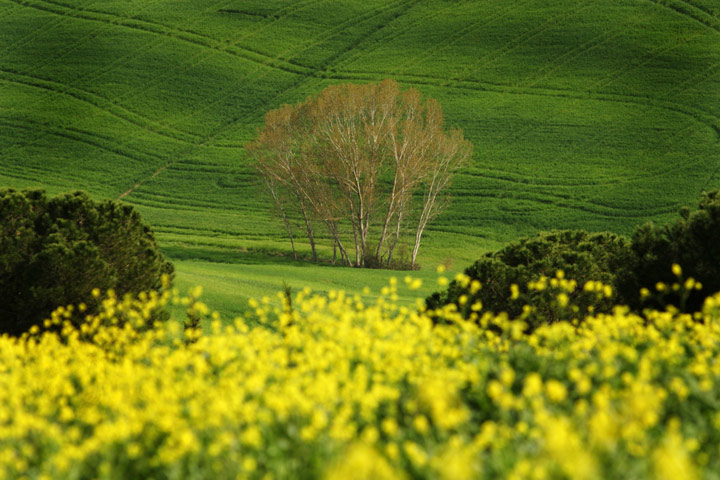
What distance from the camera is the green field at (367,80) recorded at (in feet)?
236

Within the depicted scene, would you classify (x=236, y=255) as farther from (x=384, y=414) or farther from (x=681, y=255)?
(x=384, y=414)

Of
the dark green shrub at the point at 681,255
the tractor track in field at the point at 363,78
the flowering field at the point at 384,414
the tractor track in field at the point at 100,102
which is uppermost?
the flowering field at the point at 384,414

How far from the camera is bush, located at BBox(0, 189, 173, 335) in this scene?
18.5m

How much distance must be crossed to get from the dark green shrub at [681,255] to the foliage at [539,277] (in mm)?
884

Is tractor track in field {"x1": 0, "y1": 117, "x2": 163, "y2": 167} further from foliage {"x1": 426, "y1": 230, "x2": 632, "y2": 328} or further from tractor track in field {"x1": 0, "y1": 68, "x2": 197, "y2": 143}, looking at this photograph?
foliage {"x1": 426, "y1": 230, "x2": 632, "y2": 328}

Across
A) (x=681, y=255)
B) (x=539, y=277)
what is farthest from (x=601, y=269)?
(x=681, y=255)

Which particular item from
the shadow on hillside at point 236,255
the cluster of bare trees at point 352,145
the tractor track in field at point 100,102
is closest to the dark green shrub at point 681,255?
the cluster of bare trees at point 352,145

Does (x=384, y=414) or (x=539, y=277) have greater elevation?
(x=384, y=414)

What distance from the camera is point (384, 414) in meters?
7.83

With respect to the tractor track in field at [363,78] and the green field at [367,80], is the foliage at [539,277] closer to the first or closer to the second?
the green field at [367,80]

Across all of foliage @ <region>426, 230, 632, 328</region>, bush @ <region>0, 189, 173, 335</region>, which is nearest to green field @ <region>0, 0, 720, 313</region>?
bush @ <region>0, 189, 173, 335</region>

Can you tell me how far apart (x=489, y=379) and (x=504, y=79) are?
88883 mm

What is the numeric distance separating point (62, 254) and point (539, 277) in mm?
12103

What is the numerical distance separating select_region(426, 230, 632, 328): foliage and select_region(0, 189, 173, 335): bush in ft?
27.2
